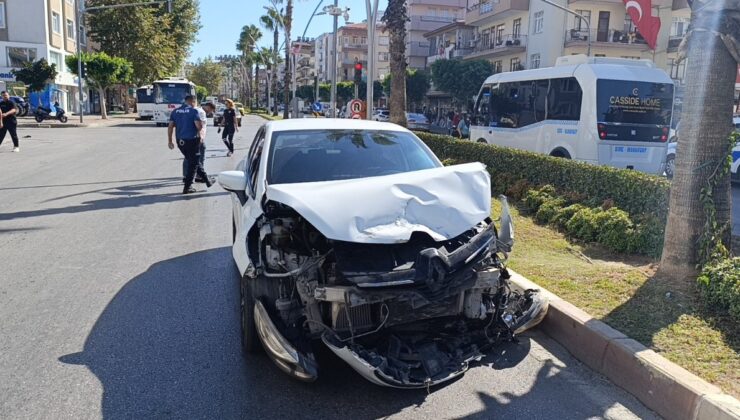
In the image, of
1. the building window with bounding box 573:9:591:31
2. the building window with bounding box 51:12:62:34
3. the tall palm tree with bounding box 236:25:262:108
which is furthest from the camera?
the tall palm tree with bounding box 236:25:262:108

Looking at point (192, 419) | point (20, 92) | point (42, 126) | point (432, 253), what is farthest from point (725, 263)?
point (20, 92)

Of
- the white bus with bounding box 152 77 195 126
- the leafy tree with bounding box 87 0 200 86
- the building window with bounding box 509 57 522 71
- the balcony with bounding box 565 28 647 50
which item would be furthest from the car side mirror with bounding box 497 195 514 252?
the leafy tree with bounding box 87 0 200 86

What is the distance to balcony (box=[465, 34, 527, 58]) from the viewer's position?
43031 mm

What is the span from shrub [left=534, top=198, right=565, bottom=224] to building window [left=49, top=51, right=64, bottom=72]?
1871 inches

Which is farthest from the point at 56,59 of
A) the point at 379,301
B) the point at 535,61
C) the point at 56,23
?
the point at 379,301

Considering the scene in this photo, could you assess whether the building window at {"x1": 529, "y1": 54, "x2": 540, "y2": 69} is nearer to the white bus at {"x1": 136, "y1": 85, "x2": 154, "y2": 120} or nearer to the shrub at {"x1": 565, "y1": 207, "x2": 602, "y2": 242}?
the white bus at {"x1": 136, "y1": 85, "x2": 154, "y2": 120}

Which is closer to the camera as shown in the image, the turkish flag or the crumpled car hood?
the crumpled car hood

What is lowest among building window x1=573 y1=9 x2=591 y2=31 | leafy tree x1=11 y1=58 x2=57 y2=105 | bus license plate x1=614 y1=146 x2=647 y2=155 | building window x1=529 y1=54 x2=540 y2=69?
bus license plate x1=614 y1=146 x2=647 y2=155

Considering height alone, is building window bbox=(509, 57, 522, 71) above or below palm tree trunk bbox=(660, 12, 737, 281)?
Result: above

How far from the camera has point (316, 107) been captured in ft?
110

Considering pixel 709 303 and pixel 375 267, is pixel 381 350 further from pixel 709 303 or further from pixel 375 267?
pixel 709 303

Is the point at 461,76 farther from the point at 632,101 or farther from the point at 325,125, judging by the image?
the point at 325,125

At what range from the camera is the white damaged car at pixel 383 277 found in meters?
3.67

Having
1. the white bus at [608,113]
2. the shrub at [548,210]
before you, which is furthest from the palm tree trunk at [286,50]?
the shrub at [548,210]
